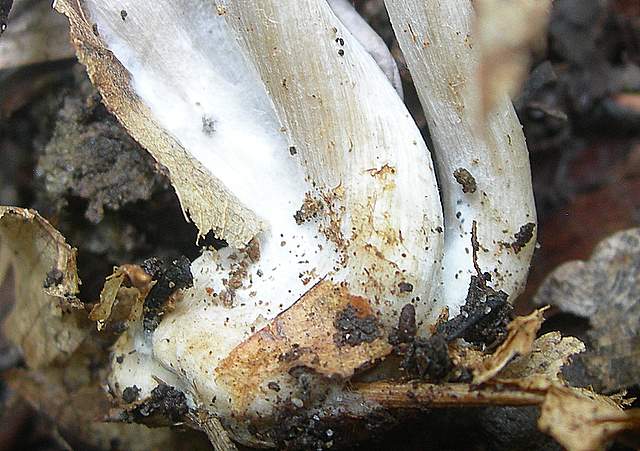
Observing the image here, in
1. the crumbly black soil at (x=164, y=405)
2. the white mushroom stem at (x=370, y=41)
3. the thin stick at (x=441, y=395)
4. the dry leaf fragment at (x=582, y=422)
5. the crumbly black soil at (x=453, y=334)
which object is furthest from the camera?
the white mushroom stem at (x=370, y=41)

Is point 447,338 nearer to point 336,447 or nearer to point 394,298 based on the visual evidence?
point 394,298

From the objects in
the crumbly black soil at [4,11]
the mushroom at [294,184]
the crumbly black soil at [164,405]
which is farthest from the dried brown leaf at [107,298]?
the crumbly black soil at [4,11]

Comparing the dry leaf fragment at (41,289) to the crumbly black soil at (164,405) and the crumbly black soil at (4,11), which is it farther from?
the crumbly black soil at (4,11)

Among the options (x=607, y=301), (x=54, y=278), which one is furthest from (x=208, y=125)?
(x=607, y=301)

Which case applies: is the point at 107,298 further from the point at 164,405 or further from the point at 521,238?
the point at 521,238

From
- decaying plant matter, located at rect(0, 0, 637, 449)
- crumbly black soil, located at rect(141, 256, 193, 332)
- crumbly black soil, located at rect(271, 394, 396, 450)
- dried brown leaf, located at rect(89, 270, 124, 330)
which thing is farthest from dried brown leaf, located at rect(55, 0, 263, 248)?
crumbly black soil, located at rect(271, 394, 396, 450)

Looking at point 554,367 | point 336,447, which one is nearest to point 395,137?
point 554,367
